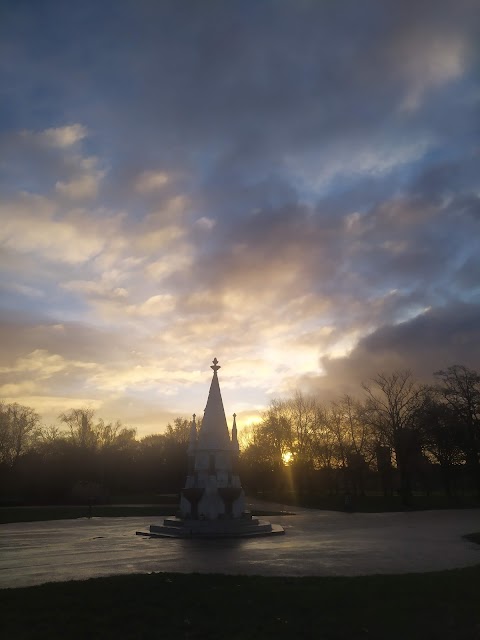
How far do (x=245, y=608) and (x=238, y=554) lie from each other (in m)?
7.53

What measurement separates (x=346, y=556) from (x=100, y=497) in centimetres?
4580

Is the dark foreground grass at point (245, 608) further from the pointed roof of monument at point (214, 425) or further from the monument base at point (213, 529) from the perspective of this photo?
the pointed roof of monument at point (214, 425)

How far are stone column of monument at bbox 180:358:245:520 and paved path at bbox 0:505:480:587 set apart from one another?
363 cm

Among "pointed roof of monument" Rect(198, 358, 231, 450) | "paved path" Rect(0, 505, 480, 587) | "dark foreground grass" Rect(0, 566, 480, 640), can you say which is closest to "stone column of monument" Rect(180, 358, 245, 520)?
"pointed roof of monument" Rect(198, 358, 231, 450)

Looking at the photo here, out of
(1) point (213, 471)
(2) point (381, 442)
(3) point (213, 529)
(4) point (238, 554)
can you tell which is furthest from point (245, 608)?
(2) point (381, 442)

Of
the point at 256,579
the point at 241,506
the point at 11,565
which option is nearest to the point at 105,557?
the point at 11,565

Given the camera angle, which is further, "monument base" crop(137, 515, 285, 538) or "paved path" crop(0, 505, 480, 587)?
"monument base" crop(137, 515, 285, 538)

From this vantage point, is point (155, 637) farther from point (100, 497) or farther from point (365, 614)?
point (100, 497)

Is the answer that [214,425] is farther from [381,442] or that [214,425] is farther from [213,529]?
[381,442]

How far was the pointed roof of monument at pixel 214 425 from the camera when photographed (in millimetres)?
26859

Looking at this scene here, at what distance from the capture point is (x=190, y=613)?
7.96 meters

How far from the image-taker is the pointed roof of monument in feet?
88.1

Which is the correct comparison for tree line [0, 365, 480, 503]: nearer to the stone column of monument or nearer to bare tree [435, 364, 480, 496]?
bare tree [435, 364, 480, 496]

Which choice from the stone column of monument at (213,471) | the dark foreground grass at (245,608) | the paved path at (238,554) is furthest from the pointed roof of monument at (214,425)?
A: the dark foreground grass at (245,608)
